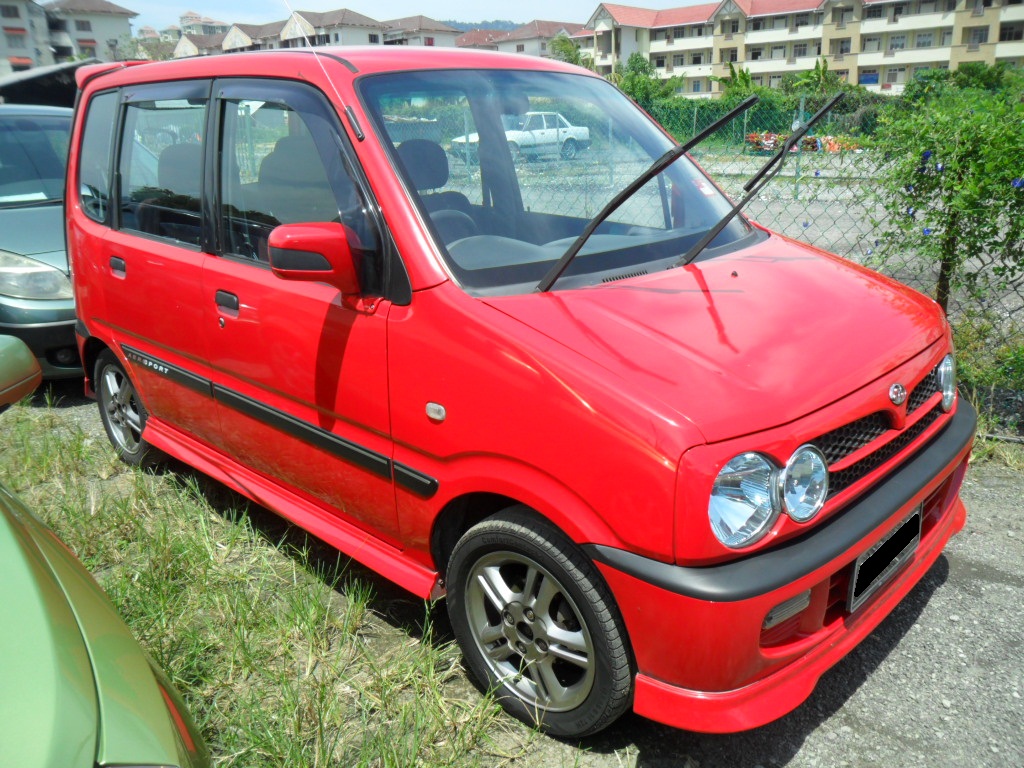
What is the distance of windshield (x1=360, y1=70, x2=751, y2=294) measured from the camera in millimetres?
2486

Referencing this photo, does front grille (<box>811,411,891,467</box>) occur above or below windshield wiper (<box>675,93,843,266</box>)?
below

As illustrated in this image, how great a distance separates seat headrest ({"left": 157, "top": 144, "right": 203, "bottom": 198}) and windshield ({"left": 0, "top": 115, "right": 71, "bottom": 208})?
3.27 metres

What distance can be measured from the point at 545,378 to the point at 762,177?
50.4 inches

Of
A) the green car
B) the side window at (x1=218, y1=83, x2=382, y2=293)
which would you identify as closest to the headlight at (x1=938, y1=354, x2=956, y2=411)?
the side window at (x1=218, y1=83, x2=382, y2=293)

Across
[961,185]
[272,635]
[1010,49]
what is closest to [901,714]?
[272,635]

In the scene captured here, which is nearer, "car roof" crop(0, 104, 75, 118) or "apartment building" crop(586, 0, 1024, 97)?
"car roof" crop(0, 104, 75, 118)

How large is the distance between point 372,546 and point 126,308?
1.86 metres

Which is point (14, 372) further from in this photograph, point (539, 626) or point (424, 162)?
point (539, 626)

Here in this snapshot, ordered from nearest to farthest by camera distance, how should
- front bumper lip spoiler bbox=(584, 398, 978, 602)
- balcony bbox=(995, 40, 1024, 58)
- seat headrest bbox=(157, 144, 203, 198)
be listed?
front bumper lip spoiler bbox=(584, 398, 978, 602)
seat headrest bbox=(157, 144, 203, 198)
balcony bbox=(995, 40, 1024, 58)

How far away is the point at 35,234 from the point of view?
223 inches

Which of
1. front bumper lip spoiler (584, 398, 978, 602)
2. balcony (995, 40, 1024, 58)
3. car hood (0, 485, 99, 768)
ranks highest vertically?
balcony (995, 40, 1024, 58)

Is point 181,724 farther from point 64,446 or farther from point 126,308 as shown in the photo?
point 64,446

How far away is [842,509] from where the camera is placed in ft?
6.94

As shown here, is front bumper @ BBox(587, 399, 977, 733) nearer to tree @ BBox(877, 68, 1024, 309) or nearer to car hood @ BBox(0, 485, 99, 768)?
car hood @ BBox(0, 485, 99, 768)
